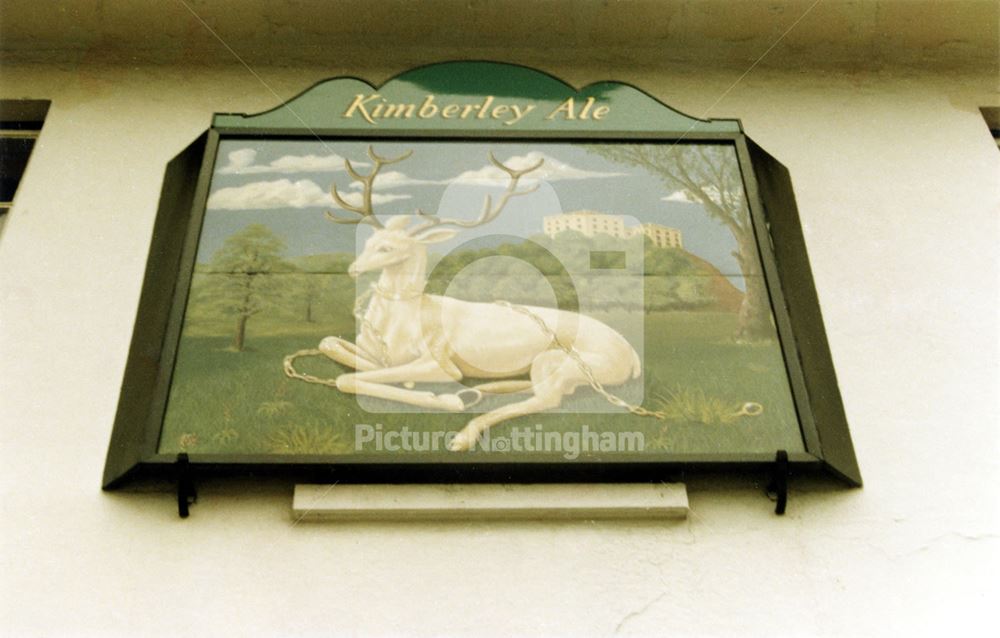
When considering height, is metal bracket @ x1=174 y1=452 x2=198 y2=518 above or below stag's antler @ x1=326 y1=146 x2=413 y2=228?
below

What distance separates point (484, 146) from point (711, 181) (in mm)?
926

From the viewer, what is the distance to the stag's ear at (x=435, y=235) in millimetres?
3879

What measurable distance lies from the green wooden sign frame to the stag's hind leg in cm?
12

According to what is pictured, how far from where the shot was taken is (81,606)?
307 cm

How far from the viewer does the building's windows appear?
14.8ft

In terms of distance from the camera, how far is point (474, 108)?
4363mm

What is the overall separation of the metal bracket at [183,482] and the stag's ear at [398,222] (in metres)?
1.17

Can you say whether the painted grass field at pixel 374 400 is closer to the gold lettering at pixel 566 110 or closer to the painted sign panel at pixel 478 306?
the painted sign panel at pixel 478 306

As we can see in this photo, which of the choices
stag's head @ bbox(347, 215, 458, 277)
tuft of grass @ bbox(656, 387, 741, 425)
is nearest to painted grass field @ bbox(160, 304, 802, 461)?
tuft of grass @ bbox(656, 387, 741, 425)

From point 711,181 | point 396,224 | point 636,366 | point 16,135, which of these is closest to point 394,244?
point 396,224

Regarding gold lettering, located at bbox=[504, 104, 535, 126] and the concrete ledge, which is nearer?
the concrete ledge

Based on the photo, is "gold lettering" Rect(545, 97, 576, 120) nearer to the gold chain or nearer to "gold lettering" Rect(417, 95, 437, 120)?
"gold lettering" Rect(417, 95, 437, 120)

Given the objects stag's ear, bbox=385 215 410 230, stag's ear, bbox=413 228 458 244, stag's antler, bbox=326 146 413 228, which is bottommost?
stag's ear, bbox=413 228 458 244

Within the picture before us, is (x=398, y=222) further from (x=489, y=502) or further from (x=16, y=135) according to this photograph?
(x=16, y=135)
